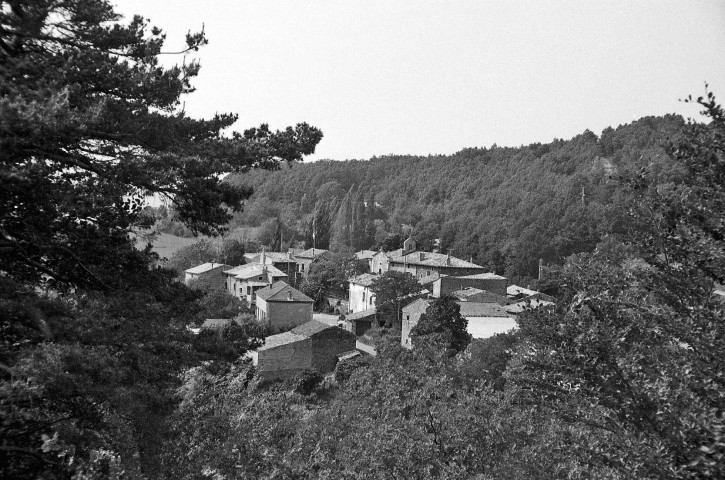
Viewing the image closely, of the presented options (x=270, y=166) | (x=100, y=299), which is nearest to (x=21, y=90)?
(x=100, y=299)

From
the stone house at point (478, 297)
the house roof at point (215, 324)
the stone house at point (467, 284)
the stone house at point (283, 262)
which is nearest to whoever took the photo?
the house roof at point (215, 324)

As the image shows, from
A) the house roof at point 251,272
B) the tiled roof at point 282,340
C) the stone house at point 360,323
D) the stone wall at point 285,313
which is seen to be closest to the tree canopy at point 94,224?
the tiled roof at point 282,340

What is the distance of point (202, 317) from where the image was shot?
8.70 meters

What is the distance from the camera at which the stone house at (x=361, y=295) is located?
49219 millimetres

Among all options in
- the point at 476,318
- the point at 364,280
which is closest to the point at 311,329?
the point at 476,318

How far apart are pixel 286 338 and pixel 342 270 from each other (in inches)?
1141

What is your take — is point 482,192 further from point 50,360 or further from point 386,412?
point 50,360

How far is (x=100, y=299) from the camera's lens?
6910 mm

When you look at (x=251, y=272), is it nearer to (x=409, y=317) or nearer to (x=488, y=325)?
(x=409, y=317)

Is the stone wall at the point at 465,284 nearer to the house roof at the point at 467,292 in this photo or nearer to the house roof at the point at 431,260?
the house roof at the point at 467,292

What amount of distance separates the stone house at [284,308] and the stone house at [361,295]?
8051mm

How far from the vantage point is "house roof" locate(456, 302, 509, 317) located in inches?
1504

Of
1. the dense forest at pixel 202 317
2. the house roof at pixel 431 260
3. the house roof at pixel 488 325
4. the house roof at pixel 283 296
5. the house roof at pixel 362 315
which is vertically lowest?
the house roof at pixel 362 315

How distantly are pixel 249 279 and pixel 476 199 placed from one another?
5275cm
